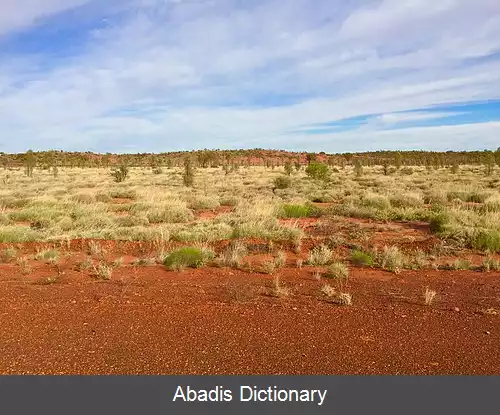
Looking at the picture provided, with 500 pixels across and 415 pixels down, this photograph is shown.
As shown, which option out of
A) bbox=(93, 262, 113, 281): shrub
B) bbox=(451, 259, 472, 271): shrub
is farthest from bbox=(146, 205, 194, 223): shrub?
bbox=(451, 259, 472, 271): shrub

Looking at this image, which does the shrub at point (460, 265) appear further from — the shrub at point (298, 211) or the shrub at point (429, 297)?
the shrub at point (298, 211)

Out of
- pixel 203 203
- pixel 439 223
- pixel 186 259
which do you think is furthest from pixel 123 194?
pixel 439 223

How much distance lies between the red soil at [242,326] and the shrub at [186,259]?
0.76 m

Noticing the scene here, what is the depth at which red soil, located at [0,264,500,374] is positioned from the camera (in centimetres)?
572

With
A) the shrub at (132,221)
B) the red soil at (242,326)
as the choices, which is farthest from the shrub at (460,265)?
the shrub at (132,221)

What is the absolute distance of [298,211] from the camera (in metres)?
19.2

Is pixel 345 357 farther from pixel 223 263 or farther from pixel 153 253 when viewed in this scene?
pixel 153 253

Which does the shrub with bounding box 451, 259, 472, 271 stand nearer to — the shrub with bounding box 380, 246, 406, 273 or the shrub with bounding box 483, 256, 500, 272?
the shrub with bounding box 483, 256, 500, 272

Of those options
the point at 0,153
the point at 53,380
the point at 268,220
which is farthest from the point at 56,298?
the point at 0,153

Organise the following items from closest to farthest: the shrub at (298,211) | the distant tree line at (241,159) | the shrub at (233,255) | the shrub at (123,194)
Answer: the shrub at (233,255), the shrub at (298,211), the shrub at (123,194), the distant tree line at (241,159)

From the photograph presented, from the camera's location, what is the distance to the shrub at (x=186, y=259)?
11039 millimetres

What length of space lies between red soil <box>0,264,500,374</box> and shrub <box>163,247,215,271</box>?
2.49ft

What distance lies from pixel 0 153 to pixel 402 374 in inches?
5015

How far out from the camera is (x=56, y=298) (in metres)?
8.51
